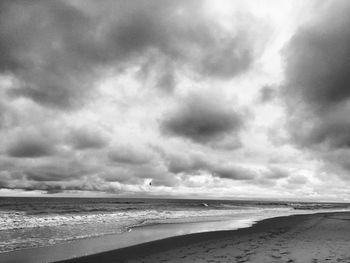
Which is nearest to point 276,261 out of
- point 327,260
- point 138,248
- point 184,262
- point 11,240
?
point 327,260

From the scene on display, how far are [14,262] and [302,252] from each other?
12710mm

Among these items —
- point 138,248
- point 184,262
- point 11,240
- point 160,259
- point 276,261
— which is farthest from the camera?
point 11,240

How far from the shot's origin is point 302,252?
12.2m

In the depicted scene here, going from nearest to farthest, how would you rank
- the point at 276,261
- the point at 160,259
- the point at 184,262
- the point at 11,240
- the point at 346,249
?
the point at 276,261 → the point at 184,262 → the point at 160,259 → the point at 346,249 → the point at 11,240

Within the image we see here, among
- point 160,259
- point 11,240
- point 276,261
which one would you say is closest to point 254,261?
point 276,261

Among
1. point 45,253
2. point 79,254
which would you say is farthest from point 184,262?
point 45,253

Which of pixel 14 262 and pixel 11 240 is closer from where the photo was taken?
pixel 14 262

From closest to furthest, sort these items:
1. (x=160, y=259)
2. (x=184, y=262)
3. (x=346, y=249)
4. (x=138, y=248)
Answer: (x=184, y=262) → (x=160, y=259) → (x=346, y=249) → (x=138, y=248)

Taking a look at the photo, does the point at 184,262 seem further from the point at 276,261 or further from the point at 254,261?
the point at 276,261

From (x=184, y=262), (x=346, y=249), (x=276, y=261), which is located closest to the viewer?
(x=276, y=261)

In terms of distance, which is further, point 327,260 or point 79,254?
point 79,254

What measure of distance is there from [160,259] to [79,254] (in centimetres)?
417

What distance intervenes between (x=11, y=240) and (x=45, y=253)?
17.6 ft

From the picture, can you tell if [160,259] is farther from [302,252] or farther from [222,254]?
[302,252]
